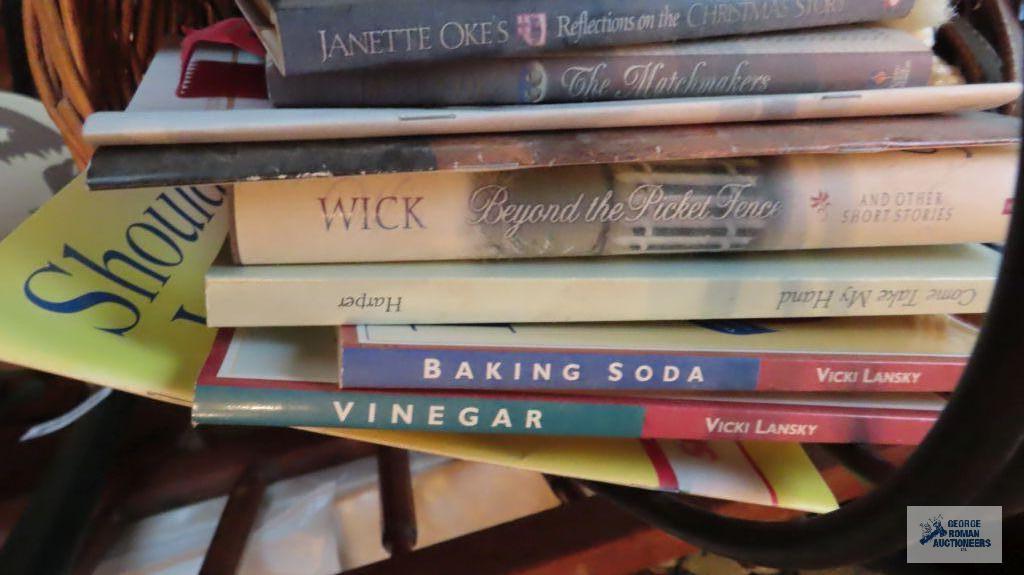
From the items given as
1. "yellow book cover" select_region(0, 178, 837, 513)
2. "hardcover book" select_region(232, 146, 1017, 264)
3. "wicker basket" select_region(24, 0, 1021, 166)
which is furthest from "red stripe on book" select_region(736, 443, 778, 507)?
"wicker basket" select_region(24, 0, 1021, 166)

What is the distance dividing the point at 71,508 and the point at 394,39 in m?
0.34

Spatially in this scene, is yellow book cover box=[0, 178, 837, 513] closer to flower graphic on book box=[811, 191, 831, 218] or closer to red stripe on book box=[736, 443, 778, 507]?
red stripe on book box=[736, 443, 778, 507]

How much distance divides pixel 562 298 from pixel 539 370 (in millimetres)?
33

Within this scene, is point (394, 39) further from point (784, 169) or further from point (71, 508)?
point (71, 508)

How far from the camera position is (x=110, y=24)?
0.39 meters

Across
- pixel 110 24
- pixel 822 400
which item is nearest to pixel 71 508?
pixel 110 24

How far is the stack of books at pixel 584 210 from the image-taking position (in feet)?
0.89

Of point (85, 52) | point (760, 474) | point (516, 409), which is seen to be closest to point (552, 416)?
point (516, 409)

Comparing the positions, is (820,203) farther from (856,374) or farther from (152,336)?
(152,336)

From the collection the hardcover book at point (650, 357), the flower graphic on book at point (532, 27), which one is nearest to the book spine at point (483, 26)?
the flower graphic on book at point (532, 27)

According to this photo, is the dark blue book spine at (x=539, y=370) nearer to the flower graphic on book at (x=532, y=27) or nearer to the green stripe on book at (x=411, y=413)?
→ the green stripe on book at (x=411, y=413)

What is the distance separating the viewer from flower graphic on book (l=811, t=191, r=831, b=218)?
0.32 m

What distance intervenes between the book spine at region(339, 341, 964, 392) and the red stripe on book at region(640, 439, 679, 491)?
5cm

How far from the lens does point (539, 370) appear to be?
0.30 m
